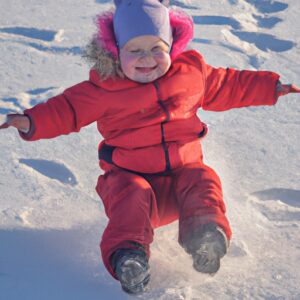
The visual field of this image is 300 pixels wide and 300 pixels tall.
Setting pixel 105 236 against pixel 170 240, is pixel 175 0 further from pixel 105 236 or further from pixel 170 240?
pixel 105 236

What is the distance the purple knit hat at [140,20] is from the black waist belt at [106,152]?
0.30 meters

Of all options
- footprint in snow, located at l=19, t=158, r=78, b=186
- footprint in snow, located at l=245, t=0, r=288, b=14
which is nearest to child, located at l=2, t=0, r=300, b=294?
footprint in snow, located at l=19, t=158, r=78, b=186

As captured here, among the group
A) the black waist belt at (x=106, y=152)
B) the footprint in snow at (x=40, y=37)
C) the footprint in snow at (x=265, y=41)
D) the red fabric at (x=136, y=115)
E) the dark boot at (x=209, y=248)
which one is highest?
the red fabric at (x=136, y=115)

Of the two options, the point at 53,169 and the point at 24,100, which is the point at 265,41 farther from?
the point at 53,169

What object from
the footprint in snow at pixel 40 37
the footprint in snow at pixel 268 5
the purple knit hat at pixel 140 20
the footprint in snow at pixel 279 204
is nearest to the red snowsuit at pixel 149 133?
the purple knit hat at pixel 140 20

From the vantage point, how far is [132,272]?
1.41m

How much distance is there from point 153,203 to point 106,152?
0.91 feet

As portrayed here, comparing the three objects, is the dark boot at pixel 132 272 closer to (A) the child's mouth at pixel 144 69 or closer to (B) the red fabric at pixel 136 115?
(B) the red fabric at pixel 136 115

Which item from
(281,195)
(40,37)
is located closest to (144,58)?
(281,195)

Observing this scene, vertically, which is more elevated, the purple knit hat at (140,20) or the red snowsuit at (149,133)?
the purple knit hat at (140,20)

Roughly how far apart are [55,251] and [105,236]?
21cm

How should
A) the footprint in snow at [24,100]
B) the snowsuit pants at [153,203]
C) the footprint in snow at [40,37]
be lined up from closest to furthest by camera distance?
1. the snowsuit pants at [153,203]
2. the footprint in snow at [24,100]
3. the footprint in snow at [40,37]

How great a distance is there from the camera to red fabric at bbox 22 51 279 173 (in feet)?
5.86

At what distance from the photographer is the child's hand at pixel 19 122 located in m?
1.69
